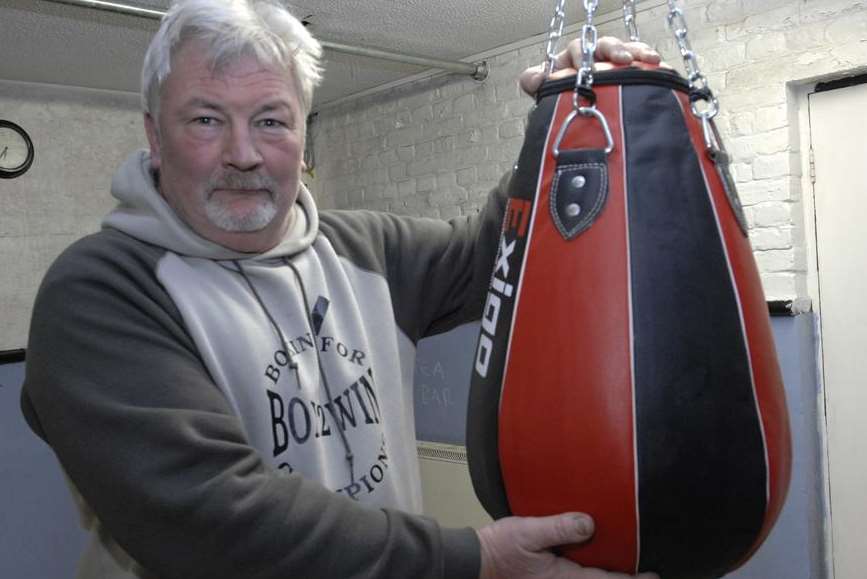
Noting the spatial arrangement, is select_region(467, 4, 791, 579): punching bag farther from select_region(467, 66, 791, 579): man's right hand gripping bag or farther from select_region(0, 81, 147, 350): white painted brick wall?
select_region(0, 81, 147, 350): white painted brick wall

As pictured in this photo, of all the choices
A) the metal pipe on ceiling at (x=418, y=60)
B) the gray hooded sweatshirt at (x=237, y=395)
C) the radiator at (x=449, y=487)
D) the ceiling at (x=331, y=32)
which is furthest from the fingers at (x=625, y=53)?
the radiator at (x=449, y=487)

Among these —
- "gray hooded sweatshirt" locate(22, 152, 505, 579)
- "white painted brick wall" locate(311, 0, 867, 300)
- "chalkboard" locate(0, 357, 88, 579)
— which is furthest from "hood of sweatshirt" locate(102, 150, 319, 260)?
"chalkboard" locate(0, 357, 88, 579)

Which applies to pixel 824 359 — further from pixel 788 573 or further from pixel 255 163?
pixel 255 163

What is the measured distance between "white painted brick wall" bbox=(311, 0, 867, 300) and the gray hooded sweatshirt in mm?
1644

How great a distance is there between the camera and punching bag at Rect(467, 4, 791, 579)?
0.87 metres

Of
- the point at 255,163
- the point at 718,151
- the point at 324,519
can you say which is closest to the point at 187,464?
the point at 324,519

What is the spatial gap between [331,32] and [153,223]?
2.42 meters

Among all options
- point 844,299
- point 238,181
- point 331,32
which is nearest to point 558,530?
point 238,181

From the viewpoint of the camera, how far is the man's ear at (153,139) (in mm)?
1281

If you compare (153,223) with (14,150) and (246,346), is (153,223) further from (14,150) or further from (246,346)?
→ (14,150)

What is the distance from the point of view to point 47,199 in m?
4.10

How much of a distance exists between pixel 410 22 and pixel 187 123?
2239mm

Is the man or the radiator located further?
the radiator

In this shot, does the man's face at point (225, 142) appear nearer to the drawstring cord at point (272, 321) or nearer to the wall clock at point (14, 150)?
the drawstring cord at point (272, 321)
